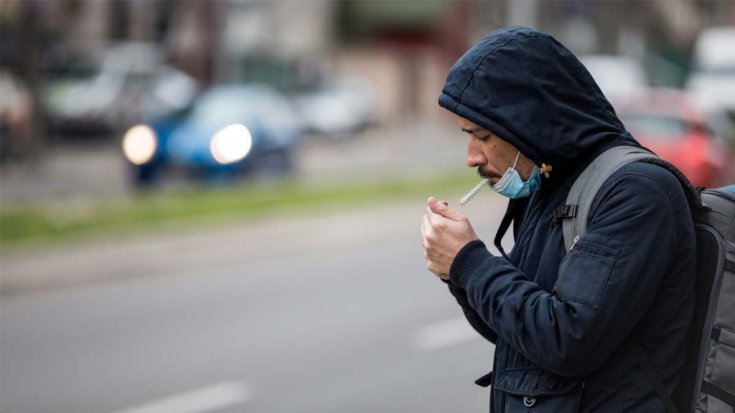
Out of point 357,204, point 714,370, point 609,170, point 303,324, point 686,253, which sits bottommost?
point 357,204

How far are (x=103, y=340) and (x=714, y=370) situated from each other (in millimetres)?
6653

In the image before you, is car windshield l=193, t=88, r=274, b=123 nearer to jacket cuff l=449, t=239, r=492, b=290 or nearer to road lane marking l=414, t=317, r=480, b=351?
road lane marking l=414, t=317, r=480, b=351

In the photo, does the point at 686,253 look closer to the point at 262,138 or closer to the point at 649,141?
the point at 649,141

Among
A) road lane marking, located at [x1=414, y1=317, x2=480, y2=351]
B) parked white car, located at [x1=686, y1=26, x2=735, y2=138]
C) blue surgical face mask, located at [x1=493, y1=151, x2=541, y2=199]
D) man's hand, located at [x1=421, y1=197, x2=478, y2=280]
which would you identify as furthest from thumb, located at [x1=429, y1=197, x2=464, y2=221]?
parked white car, located at [x1=686, y1=26, x2=735, y2=138]

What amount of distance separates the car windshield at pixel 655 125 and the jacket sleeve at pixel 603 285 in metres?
12.7

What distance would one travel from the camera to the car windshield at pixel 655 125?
1473 centimetres

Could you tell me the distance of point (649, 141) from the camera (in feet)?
48.0

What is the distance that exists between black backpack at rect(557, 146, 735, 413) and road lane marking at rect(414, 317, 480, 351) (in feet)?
19.3

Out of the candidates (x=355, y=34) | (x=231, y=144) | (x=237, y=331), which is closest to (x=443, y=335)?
(x=237, y=331)

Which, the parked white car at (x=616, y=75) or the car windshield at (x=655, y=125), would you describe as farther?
the parked white car at (x=616, y=75)

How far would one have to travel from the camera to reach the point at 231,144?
59.4 ft

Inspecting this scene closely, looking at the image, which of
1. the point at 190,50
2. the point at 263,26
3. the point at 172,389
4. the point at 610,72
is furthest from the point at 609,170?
the point at 263,26

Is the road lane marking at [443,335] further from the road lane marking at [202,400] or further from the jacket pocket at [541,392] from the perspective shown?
the jacket pocket at [541,392]

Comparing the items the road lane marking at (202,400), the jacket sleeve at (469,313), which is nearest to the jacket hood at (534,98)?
the jacket sleeve at (469,313)
